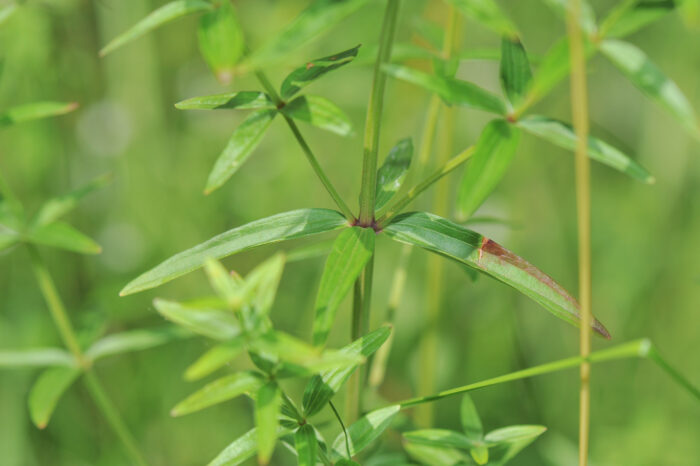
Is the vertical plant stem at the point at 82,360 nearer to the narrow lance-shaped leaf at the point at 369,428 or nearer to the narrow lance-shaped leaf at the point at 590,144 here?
the narrow lance-shaped leaf at the point at 369,428

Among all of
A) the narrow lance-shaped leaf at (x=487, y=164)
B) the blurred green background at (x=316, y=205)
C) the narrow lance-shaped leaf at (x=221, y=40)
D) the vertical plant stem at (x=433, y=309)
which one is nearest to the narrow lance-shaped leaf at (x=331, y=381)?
the narrow lance-shaped leaf at (x=487, y=164)

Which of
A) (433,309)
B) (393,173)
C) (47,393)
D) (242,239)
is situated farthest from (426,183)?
(47,393)

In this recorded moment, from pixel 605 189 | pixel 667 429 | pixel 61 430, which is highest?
pixel 605 189

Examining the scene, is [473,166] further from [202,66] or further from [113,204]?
[202,66]

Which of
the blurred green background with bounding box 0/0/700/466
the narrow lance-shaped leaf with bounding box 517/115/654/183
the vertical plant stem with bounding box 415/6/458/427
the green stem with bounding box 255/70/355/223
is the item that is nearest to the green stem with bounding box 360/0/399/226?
the green stem with bounding box 255/70/355/223

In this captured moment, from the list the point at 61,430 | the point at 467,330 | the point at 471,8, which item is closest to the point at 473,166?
the point at 471,8

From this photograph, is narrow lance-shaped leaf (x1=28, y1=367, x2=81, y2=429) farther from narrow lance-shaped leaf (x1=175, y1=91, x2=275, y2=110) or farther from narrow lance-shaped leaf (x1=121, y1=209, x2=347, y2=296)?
narrow lance-shaped leaf (x1=175, y1=91, x2=275, y2=110)
